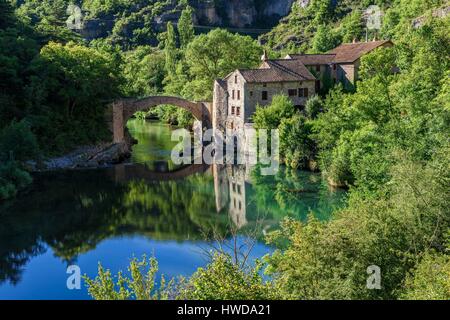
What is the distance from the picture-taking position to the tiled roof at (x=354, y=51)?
172ft

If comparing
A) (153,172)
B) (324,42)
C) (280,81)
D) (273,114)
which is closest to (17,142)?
(153,172)

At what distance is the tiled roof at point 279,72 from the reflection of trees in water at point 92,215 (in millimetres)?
13994

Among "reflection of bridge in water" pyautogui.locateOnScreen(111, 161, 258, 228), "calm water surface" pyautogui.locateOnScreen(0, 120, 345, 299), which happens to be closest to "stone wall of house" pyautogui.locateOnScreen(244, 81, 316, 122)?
"reflection of bridge in water" pyautogui.locateOnScreen(111, 161, 258, 228)

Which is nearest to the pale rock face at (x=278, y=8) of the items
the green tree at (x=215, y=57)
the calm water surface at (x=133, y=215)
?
the green tree at (x=215, y=57)

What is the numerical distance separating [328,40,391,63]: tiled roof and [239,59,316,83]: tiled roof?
3968 mm

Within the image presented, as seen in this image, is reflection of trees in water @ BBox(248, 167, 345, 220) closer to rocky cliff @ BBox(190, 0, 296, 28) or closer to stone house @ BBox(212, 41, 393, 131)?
stone house @ BBox(212, 41, 393, 131)

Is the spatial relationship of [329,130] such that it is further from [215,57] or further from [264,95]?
[215,57]

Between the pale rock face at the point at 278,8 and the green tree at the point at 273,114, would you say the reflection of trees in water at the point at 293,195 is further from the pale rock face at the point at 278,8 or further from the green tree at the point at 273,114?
the pale rock face at the point at 278,8

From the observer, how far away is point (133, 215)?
3047 centimetres

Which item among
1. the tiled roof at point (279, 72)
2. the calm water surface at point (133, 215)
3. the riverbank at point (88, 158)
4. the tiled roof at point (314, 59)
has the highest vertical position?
the tiled roof at point (314, 59)

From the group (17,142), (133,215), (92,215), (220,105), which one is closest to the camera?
(92,215)

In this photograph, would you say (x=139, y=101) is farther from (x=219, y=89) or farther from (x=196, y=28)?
(x=196, y=28)

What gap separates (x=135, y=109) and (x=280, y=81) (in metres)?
12.8

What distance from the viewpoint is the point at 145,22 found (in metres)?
115
